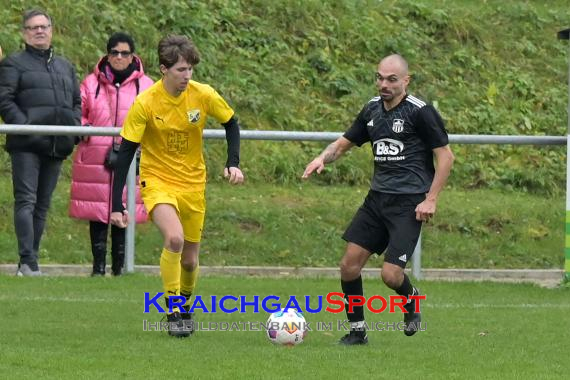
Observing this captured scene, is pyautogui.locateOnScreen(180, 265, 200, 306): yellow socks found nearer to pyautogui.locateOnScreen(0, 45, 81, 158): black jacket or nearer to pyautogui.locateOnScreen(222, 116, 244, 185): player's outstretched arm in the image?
pyautogui.locateOnScreen(222, 116, 244, 185): player's outstretched arm

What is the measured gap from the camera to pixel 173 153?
9516 mm

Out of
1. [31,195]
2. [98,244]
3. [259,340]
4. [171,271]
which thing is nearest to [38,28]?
[31,195]

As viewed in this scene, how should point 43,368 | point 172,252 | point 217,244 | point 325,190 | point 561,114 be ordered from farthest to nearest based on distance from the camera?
point 561,114
point 325,190
point 217,244
point 172,252
point 43,368

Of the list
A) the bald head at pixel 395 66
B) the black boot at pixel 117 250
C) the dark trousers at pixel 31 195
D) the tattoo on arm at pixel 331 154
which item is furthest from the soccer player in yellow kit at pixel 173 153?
the black boot at pixel 117 250

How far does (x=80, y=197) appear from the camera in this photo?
1298 cm

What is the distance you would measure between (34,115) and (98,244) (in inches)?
50.9

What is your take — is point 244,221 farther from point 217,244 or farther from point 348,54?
point 348,54

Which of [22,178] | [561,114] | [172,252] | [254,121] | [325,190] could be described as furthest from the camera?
[561,114]

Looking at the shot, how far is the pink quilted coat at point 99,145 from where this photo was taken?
12.9 metres

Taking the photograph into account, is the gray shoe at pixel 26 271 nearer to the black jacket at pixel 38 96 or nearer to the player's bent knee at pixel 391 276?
the black jacket at pixel 38 96

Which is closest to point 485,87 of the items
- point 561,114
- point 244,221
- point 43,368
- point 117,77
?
point 561,114

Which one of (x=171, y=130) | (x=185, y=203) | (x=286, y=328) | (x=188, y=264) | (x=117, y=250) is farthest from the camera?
(x=117, y=250)

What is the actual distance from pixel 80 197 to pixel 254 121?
6054mm

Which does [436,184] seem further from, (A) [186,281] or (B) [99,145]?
(B) [99,145]
